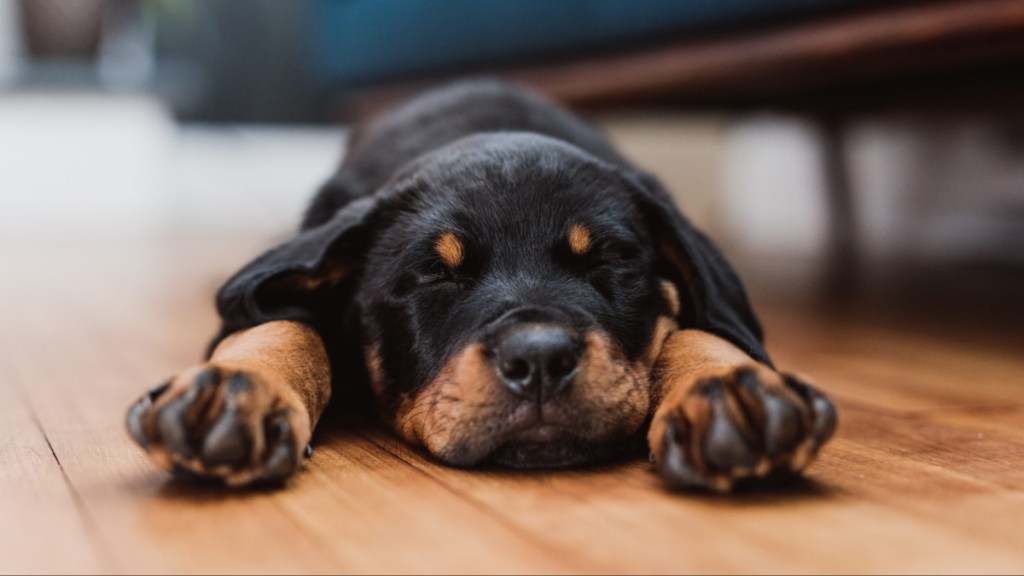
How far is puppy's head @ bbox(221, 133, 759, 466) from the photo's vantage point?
1622mm

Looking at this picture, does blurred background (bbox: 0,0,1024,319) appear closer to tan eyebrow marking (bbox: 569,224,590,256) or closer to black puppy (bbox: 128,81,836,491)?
black puppy (bbox: 128,81,836,491)

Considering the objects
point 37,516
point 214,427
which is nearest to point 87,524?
point 37,516

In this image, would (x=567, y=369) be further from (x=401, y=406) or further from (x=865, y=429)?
(x=865, y=429)

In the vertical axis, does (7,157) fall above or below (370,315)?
below

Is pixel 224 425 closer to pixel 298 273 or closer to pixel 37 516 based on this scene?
pixel 37 516

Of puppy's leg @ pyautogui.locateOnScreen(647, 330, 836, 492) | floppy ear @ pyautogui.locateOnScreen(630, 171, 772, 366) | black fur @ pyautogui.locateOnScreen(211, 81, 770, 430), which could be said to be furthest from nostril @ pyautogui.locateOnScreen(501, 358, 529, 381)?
floppy ear @ pyautogui.locateOnScreen(630, 171, 772, 366)

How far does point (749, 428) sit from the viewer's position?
1432mm

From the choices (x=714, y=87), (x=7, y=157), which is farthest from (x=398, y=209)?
(x=7, y=157)

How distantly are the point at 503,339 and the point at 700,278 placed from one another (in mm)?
516

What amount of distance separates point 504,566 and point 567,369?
42cm

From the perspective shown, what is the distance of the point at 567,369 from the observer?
1.60 m

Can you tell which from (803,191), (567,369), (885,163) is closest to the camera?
(567,369)

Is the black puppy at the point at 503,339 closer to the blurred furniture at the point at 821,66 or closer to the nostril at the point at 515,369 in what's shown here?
the nostril at the point at 515,369

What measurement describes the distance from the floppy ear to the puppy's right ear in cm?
53
